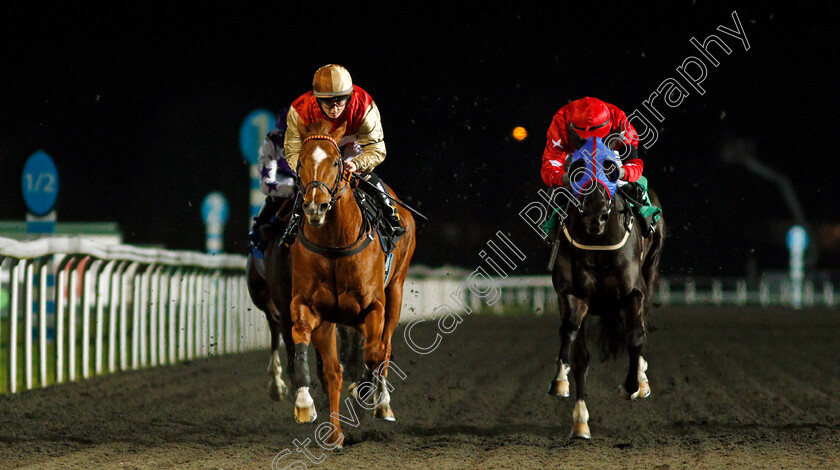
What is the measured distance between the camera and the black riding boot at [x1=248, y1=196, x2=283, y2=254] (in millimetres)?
6730

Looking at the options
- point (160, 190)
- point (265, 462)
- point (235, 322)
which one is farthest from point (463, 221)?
point (265, 462)

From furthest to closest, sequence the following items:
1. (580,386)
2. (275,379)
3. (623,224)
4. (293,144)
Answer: (275,379) → (623,224) → (580,386) → (293,144)

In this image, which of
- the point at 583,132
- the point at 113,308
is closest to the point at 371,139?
the point at 583,132

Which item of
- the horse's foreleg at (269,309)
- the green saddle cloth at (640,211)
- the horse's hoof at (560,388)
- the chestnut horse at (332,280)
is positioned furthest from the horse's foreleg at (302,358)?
the horse's foreleg at (269,309)

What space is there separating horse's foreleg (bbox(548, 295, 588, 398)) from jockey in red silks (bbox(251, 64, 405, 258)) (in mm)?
1098

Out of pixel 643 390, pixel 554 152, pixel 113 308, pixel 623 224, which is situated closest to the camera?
pixel 623 224

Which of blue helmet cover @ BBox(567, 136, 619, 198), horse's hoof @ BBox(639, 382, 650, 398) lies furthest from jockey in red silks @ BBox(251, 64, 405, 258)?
horse's hoof @ BBox(639, 382, 650, 398)

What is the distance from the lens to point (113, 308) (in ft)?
30.2

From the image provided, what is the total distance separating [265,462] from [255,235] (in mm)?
2162

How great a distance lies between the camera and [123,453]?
5227 mm

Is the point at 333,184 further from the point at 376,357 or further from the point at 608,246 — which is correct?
the point at 608,246

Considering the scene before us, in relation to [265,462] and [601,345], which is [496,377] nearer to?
[601,345]

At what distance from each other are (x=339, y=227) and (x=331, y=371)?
77cm

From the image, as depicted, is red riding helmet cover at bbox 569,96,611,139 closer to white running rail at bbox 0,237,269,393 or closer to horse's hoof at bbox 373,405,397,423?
horse's hoof at bbox 373,405,397,423
